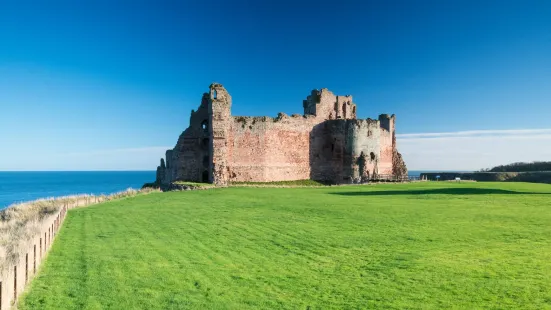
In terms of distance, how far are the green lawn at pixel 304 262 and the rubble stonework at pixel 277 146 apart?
2394 cm

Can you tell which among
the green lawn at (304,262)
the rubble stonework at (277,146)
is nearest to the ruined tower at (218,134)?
the rubble stonework at (277,146)

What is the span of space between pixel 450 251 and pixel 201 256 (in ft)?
20.3

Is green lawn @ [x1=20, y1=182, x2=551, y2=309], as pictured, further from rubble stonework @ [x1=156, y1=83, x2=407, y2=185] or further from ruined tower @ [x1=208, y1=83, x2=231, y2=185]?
rubble stonework @ [x1=156, y1=83, x2=407, y2=185]

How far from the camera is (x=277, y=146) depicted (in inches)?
1777

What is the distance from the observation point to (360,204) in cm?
2178

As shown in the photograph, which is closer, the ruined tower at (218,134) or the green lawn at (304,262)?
the green lawn at (304,262)

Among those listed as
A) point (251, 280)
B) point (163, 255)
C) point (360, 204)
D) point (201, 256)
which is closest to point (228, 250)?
point (201, 256)

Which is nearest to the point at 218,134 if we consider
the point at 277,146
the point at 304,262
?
the point at 277,146

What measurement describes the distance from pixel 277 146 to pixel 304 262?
3476 centimetres

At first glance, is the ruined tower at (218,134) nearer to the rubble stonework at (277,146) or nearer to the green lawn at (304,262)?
the rubble stonework at (277,146)

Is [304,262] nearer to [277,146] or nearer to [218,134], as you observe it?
[218,134]

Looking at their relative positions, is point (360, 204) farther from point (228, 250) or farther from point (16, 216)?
point (16, 216)

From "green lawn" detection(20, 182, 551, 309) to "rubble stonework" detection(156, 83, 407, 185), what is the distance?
78.5 feet

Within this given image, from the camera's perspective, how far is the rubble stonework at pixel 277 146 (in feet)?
135
